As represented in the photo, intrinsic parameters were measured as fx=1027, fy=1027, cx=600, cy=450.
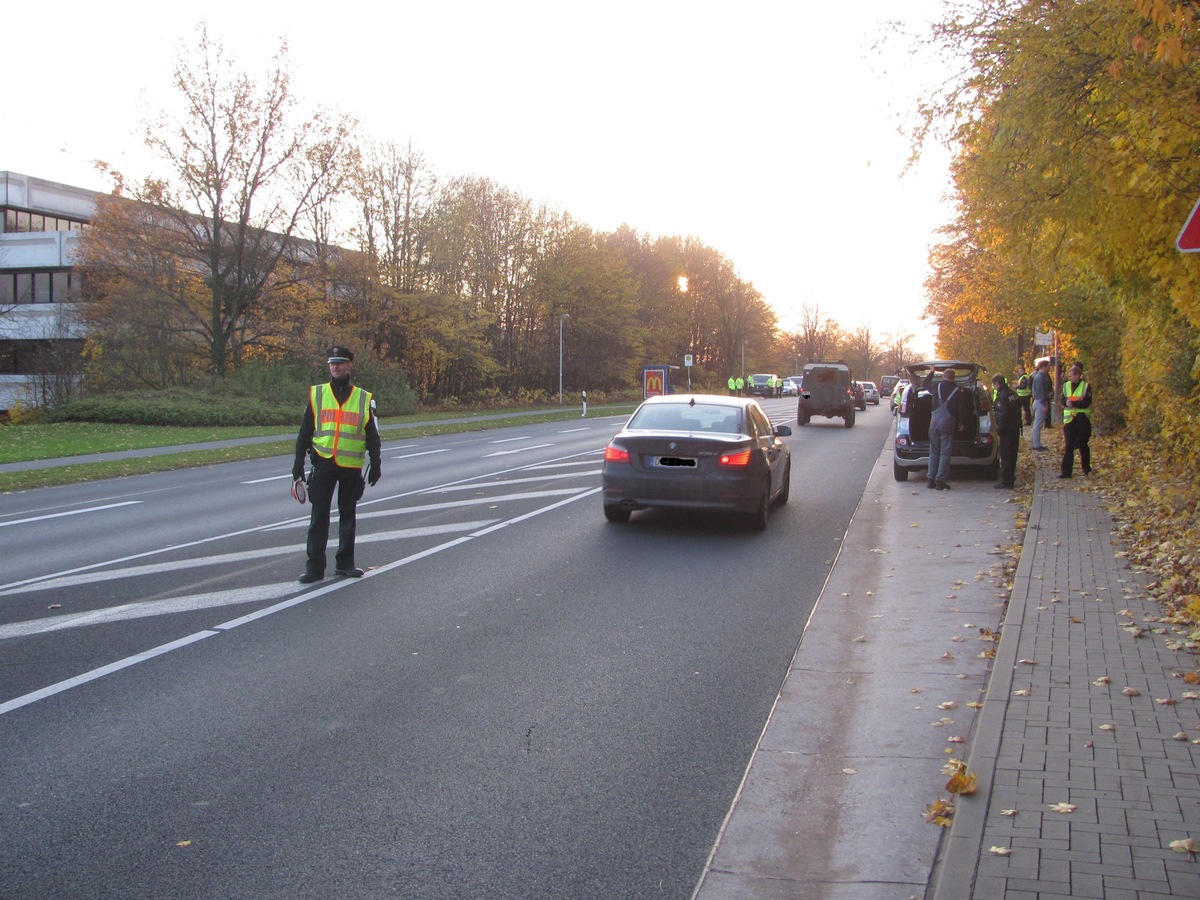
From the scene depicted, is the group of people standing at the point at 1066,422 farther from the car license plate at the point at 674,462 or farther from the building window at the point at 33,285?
the building window at the point at 33,285

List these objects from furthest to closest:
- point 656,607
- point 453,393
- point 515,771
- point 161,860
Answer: point 453,393, point 656,607, point 515,771, point 161,860

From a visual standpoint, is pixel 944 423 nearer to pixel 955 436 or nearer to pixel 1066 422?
pixel 955 436

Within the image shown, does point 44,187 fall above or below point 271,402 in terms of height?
above

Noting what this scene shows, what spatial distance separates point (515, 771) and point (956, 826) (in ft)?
5.90

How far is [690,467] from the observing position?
10719mm

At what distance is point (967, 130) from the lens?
10922 millimetres

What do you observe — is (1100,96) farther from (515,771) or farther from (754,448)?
(515,771)

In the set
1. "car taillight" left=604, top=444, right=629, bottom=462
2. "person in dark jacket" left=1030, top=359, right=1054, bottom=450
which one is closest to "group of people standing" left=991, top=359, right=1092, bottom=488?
"person in dark jacket" left=1030, top=359, right=1054, bottom=450

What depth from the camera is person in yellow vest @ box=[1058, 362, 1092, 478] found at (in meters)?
14.5

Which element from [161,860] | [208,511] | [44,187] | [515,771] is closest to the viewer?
[161,860]

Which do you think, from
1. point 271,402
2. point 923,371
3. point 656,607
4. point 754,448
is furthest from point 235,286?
point 656,607

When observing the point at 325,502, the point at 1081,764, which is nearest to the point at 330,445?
the point at 325,502

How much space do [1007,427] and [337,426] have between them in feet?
35.2

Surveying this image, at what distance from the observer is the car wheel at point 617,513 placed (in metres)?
11.4
